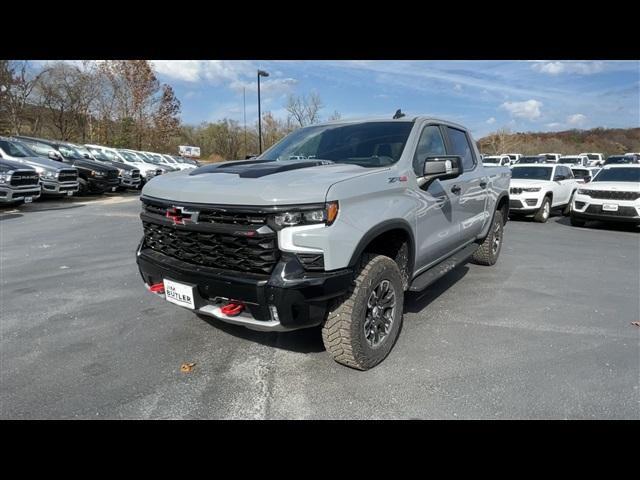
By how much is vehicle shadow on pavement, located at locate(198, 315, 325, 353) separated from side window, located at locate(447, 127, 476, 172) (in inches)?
98.1

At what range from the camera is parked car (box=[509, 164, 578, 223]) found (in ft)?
35.7

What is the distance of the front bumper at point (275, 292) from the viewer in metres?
2.48

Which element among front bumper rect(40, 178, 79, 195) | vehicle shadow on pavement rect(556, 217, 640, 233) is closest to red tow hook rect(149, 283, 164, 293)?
vehicle shadow on pavement rect(556, 217, 640, 233)

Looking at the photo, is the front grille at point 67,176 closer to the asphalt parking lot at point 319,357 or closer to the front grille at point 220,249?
the asphalt parking lot at point 319,357

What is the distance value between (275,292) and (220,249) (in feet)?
1.76

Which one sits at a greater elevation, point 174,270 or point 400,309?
point 174,270

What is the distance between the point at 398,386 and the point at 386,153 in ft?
6.28

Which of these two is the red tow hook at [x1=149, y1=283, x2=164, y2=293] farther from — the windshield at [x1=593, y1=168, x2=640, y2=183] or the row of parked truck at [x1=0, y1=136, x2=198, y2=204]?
the windshield at [x1=593, y1=168, x2=640, y2=183]

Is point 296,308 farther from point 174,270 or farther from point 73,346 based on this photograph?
point 73,346

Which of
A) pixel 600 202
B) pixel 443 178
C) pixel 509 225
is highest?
pixel 443 178

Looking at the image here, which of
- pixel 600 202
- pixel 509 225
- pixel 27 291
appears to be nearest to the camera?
pixel 27 291
